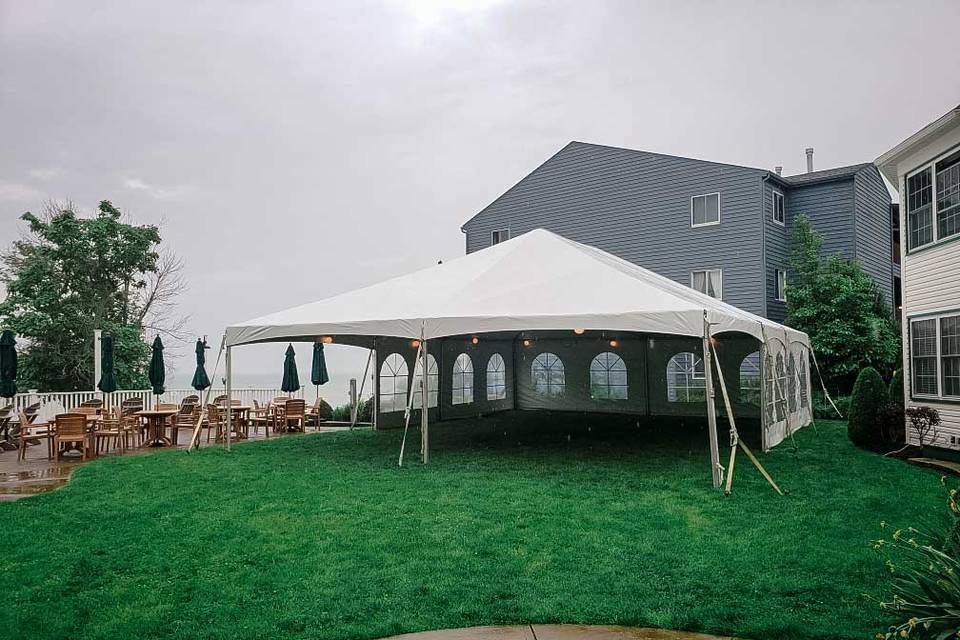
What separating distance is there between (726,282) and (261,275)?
88.2ft

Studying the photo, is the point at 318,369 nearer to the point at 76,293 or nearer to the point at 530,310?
the point at 530,310

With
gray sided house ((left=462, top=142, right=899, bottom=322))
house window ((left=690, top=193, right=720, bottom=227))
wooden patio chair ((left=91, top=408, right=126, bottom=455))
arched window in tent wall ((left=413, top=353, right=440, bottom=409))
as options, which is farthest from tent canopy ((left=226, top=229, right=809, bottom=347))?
house window ((left=690, top=193, right=720, bottom=227))

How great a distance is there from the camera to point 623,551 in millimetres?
5293

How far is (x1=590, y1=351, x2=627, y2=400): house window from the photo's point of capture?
17.2 m

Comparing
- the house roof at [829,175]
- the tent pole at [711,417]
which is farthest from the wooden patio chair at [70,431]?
the house roof at [829,175]

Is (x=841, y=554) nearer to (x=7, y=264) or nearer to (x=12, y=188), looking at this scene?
(x=7, y=264)

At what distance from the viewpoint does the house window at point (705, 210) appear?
18.8m

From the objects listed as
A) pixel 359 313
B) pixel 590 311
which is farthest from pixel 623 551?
pixel 359 313

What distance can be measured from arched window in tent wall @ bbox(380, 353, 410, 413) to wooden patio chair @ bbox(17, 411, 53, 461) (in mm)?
5990

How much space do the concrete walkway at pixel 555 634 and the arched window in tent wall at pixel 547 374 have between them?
14.2 metres

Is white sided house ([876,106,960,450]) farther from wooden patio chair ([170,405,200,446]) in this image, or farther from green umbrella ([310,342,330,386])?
wooden patio chair ([170,405,200,446])

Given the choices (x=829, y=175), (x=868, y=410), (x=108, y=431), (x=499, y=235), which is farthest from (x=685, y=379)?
(x=108, y=431)

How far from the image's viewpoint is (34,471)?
9.77m

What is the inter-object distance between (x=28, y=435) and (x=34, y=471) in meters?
2.44
